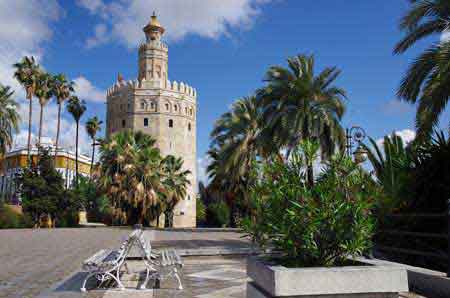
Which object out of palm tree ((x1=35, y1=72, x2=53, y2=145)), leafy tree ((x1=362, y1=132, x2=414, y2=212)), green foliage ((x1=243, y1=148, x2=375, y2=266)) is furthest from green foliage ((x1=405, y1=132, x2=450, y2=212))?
palm tree ((x1=35, y1=72, x2=53, y2=145))

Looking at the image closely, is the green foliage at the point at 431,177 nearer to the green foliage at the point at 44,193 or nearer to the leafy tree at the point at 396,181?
the leafy tree at the point at 396,181

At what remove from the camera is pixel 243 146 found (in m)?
27.3

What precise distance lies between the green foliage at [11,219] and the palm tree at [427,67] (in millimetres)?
29431

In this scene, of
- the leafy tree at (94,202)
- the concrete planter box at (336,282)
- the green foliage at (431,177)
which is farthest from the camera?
the leafy tree at (94,202)

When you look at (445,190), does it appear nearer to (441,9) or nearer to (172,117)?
(441,9)

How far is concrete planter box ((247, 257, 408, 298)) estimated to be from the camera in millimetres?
3496

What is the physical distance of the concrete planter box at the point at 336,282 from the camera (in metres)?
3.50

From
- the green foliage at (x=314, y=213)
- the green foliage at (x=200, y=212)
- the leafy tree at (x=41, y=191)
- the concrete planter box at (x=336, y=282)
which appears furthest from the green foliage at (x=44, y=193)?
the concrete planter box at (x=336, y=282)

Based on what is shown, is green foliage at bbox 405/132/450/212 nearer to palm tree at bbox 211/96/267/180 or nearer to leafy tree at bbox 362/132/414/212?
leafy tree at bbox 362/132/414/212

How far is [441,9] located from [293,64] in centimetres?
980

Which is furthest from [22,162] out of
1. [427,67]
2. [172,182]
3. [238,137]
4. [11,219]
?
[427,67]

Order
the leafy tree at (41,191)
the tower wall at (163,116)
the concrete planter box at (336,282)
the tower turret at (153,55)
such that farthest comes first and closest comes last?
the tower turret at (153,55) < the tower wall at (163,116) < the leafy tree at (41,191) < the concrete planter box at (336,282)

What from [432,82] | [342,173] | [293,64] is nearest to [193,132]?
[293,64]

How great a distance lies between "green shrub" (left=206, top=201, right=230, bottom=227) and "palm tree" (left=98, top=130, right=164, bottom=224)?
9.38 meters
